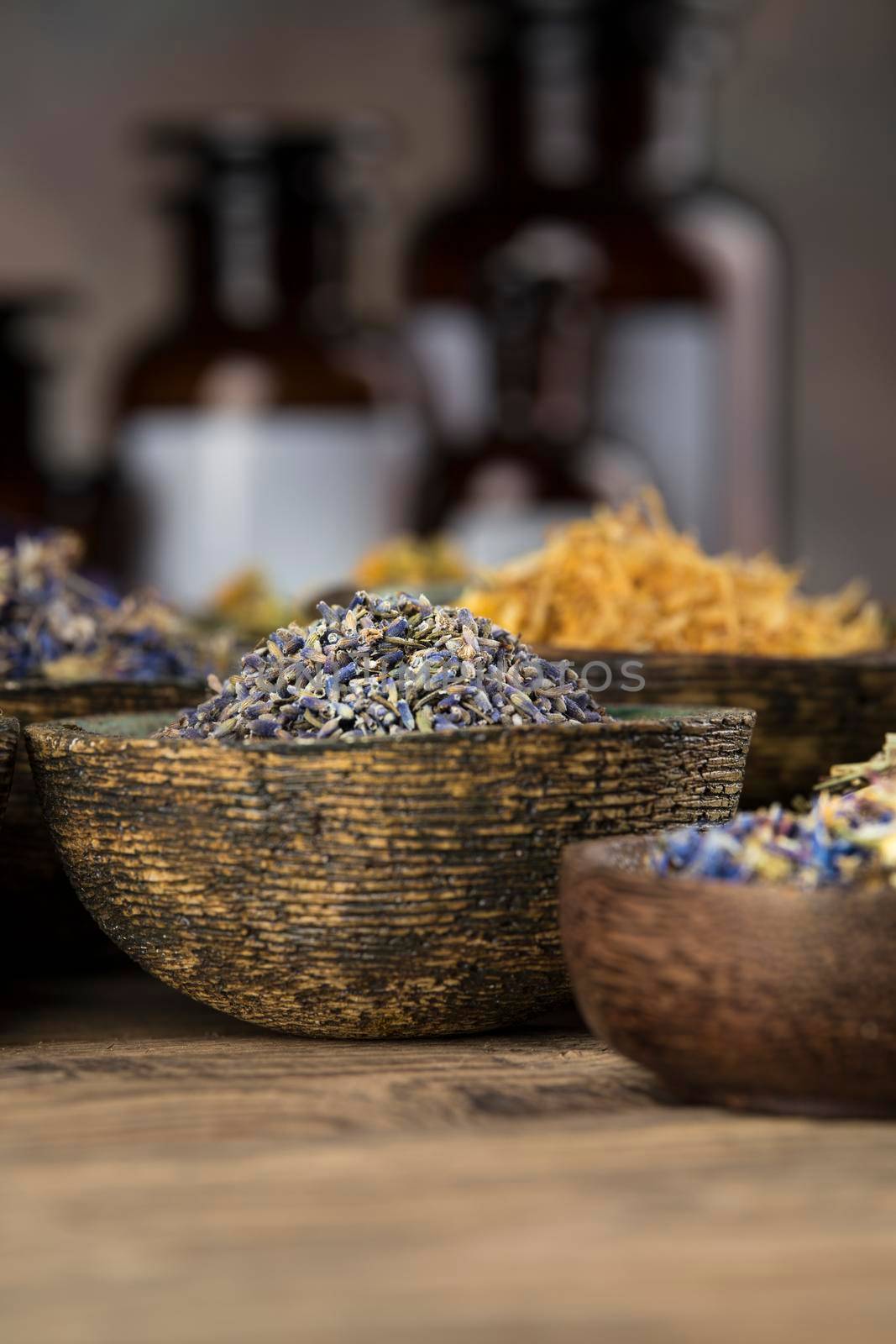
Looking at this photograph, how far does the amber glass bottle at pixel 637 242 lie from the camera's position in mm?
2734

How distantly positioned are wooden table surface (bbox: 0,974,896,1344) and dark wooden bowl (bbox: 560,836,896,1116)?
0.02 meters

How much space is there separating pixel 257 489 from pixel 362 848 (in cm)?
180

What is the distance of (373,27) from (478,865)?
2638mm

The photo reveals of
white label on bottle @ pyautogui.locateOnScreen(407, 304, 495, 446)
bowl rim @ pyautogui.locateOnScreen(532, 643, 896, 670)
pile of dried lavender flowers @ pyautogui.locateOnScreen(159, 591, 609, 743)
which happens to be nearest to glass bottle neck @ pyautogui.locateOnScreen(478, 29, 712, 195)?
white label on bottle @ pyautogui.locateOnScreen(407, 304, 495, 446)

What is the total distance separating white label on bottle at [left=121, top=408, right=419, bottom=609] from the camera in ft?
8.79

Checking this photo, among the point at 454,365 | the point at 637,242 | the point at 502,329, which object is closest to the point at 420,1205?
the point at 502,329

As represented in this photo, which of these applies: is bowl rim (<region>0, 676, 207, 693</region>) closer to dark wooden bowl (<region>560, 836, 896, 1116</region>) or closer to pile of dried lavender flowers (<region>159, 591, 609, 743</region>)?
pile of dried lavender flowers (<region>159, 591, 609, 743</region>)

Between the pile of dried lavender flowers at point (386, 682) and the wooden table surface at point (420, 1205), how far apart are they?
0.17 meters

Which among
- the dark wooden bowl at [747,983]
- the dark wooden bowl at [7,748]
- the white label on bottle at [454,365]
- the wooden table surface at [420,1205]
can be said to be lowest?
the wooden table surface at [420,1205]

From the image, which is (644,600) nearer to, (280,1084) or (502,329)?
(280,1084)

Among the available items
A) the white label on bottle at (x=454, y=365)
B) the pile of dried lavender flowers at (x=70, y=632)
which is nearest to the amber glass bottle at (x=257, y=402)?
the white label on bottle at (x=454, y=365)

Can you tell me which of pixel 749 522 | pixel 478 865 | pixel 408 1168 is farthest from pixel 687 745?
pixel 749 522

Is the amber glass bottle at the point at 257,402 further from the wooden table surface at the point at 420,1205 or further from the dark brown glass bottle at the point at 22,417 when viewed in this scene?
the wooden table surface at the point at 420,1205

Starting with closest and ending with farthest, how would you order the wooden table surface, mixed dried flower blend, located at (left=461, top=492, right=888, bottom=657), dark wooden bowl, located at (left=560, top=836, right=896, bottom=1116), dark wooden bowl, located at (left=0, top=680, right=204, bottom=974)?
the wooden table surface, dark wooden bowl, located at (left=560, top=836, right=896, bottom=1116), dark wooden bowl, located at (left=0, top=680, right=204, bottom=974), mixed dried flower blend, located at (left=461, top=492, right=888, bottom=657)
